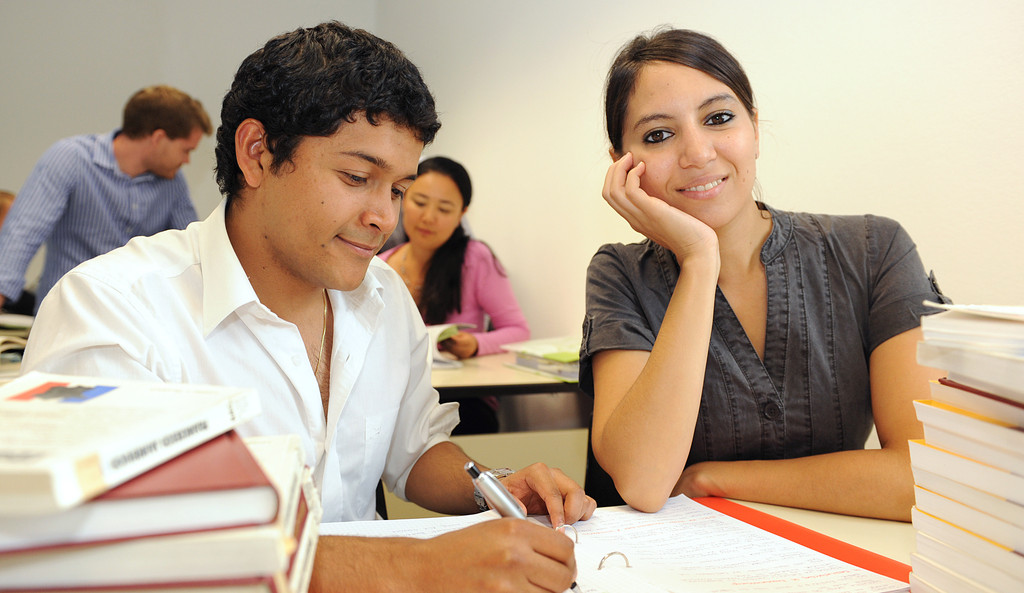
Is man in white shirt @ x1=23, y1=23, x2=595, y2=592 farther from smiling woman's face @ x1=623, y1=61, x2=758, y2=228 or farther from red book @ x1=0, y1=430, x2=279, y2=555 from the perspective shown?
red book @ x1=0, y1=430, x2=279, y2=555

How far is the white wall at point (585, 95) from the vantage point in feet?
5.34

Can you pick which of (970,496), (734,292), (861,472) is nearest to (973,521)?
(970,496)

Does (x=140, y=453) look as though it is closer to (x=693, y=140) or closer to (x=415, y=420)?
(x=415, y=420)

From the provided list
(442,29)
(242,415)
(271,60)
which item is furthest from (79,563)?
(442,29)

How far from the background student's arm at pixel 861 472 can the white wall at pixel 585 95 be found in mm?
602

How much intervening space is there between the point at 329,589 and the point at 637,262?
88 cm

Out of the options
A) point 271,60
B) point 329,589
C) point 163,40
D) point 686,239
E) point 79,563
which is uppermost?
point 163,40

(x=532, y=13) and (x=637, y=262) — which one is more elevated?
(x=532, y=13)

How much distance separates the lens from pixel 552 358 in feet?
7.63

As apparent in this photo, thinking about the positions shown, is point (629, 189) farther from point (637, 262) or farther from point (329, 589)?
point (329, 589)

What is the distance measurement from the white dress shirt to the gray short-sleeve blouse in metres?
0.36

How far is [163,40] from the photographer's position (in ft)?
16.9

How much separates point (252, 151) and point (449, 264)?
7.19 ft

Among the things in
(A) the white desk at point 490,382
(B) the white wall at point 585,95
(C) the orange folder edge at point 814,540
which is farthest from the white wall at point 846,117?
(C) the orange folder edge at point 814,540
